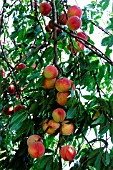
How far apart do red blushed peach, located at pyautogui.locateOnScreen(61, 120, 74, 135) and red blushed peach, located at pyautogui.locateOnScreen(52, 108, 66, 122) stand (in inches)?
0.9

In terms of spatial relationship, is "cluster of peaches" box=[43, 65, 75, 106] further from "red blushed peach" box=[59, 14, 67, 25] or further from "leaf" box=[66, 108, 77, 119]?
"red blushed peach" box=[59, 14, 67, 25]

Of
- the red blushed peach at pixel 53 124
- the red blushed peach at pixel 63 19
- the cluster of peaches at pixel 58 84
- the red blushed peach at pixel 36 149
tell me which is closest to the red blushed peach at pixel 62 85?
the cluster of peaches at pixel 58 84

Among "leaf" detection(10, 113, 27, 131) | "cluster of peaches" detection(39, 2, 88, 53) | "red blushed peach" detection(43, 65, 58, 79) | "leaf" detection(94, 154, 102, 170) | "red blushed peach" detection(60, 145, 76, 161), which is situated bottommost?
"leaf" detection(94, 154, 102, 170)

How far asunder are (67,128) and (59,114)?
6 centimetres

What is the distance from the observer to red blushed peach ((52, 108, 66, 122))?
1.30m

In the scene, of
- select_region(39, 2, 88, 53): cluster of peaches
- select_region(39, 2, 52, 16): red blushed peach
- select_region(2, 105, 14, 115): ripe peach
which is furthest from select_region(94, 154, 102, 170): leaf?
select_region(39, 2, 52, 16): red blushed peach

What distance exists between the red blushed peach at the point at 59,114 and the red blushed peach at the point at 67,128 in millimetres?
22

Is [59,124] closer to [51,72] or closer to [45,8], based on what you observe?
[51,72]

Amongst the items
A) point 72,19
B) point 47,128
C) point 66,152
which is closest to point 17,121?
point 47,128

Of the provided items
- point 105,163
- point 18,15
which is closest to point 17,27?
point 18,15

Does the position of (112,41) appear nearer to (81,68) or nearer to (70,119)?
(81,68)

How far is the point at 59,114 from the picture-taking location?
1306mm

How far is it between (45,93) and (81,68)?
Result: 0.19 metres

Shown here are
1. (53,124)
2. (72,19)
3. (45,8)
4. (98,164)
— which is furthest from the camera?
(45,8)
